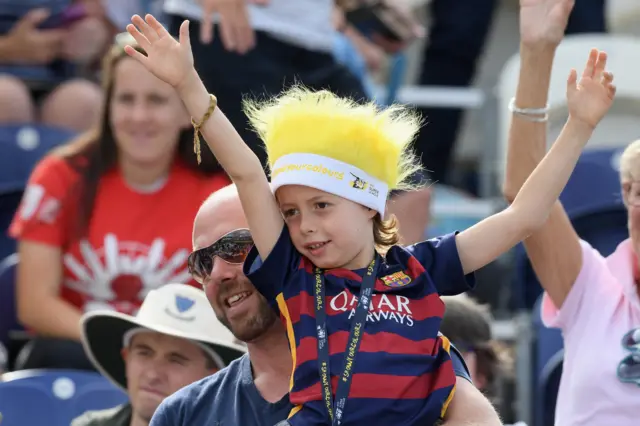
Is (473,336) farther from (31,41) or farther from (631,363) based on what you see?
(31,41)

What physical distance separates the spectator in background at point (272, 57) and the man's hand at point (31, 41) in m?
1.72

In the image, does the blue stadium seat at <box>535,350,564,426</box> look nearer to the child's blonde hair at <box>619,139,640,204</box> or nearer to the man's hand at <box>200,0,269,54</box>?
the child's blonde hair at <box>619,139,640,204</box>

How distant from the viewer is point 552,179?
2.77 m

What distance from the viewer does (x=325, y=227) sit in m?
2.65

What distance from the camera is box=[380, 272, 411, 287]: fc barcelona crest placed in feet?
8.80

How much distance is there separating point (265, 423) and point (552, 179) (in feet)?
2.46

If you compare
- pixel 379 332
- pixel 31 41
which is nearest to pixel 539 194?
pixel 379 332

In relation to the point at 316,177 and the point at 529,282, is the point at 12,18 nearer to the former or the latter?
the point at 529,282

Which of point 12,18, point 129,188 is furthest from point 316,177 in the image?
point 12,18

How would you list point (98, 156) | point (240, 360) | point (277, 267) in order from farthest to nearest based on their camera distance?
1. point (98, 156)
2. point (240, 360)
3. point (277, 267)

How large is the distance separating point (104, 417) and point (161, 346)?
25 cm

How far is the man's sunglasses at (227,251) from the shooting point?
9.46 ft

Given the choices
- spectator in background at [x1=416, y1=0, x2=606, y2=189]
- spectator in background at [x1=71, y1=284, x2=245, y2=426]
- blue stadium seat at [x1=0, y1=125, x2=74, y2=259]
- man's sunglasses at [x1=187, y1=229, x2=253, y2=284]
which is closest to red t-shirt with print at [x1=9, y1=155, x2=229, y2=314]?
spectator in background at [x1=71, y1=284, x2=245, y2=426]

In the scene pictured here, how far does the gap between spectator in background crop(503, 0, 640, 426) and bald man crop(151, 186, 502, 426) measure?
23.5 inches
